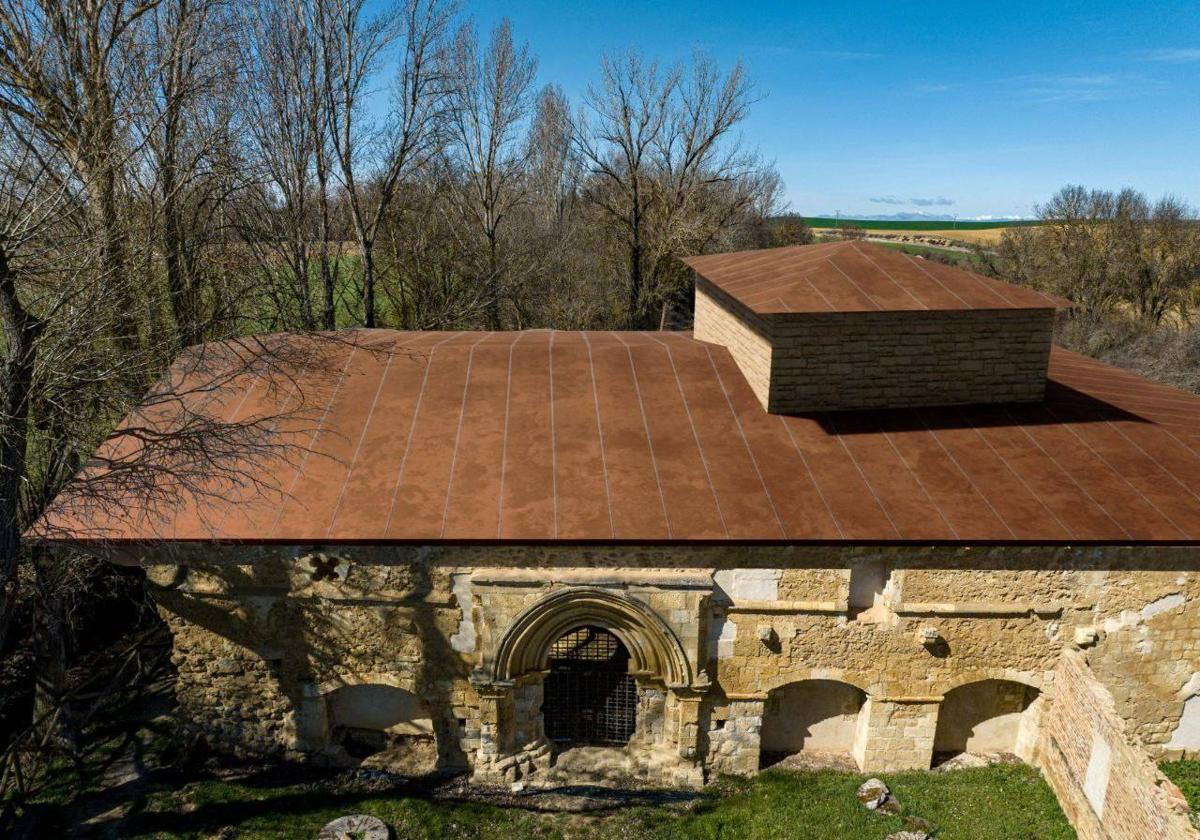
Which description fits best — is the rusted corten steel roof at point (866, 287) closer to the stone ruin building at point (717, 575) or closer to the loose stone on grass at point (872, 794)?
the stone ruin building at point (717, 575)

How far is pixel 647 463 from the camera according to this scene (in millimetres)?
9227

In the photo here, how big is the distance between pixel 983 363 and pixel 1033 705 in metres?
4.53

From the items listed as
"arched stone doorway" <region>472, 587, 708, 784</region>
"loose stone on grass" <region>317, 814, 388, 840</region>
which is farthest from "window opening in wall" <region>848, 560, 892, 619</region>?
"loose stone on grass" <region>317, 814, 388, 840</region>

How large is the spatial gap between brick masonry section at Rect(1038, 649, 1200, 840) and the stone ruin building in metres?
0.04

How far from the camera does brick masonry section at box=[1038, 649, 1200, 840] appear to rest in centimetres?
673

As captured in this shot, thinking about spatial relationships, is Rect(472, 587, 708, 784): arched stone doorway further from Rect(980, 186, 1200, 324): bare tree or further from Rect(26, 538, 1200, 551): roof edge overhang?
Rect(980, 186, 1200, 324): bare tree

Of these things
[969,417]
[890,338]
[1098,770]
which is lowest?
[1098,770]

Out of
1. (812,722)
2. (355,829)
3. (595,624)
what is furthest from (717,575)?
(355,829)

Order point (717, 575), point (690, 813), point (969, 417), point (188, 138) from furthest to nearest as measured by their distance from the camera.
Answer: point (188, 138) < point (969, 417) < point (690, 813) < point (717, 575)

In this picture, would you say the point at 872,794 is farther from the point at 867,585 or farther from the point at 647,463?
the point at 647,463

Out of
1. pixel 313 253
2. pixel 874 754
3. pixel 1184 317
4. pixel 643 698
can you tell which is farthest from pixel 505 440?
pixel 1184 317

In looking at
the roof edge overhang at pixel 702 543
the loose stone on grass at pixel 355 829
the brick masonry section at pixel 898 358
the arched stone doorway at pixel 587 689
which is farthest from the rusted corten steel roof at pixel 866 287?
the loose stone on grass at pixel 355 829

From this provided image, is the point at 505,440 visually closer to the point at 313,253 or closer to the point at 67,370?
the point at 67,370

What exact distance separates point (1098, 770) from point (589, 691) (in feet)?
18.6
